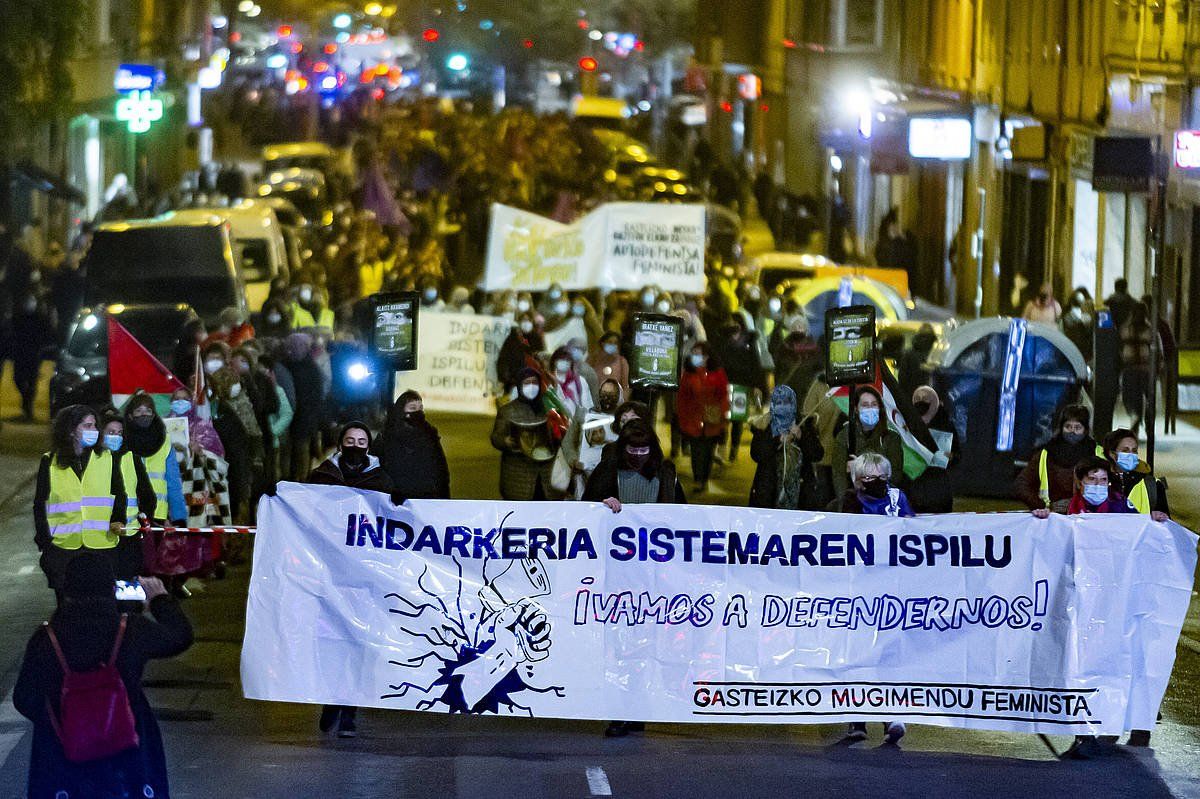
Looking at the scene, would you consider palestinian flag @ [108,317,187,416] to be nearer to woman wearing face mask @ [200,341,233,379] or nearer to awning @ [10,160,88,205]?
woman wearing face mask @ [200,341,233,379]

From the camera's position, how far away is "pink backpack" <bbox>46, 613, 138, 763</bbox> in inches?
297

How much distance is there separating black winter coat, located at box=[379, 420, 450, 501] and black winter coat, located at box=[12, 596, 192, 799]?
5.79 meters

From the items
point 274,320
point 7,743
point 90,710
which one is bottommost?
point 7,743

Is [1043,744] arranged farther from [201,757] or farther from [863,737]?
[201,757]

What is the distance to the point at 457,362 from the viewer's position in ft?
68.8

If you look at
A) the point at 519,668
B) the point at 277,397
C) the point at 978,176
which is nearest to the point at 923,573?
the point at 519,668

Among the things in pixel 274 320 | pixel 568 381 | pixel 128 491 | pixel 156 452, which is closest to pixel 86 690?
pixel 128 491

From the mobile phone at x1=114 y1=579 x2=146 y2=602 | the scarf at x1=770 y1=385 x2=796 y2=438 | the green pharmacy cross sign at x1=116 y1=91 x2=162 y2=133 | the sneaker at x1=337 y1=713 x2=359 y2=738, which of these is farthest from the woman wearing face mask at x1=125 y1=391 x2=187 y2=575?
the green pharmacy cross sign at x1=116 y1=91 x2=162 y2=133

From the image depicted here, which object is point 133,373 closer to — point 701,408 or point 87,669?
point 701,408

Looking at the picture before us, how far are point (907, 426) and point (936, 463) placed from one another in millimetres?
1483

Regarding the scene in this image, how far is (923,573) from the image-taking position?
10781 millimetres

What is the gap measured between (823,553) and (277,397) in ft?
24.4

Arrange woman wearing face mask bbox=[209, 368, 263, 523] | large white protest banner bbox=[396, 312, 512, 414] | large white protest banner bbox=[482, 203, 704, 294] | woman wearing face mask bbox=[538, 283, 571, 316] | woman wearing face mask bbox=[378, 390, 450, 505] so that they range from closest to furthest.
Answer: woman wearing face mask bbox=[378, 390, 450, 505] → woman wearing face mask bbox=[209, 368, 263, 523] → large white protest banner bbox=[396, 312, 512, 414] → large white protest banner bbox=[482, 203, 704, 294] → woman wearing face mask bbox=[538, 283, 571, 316]

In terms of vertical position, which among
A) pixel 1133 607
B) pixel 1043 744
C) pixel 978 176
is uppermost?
pixel 978 176
